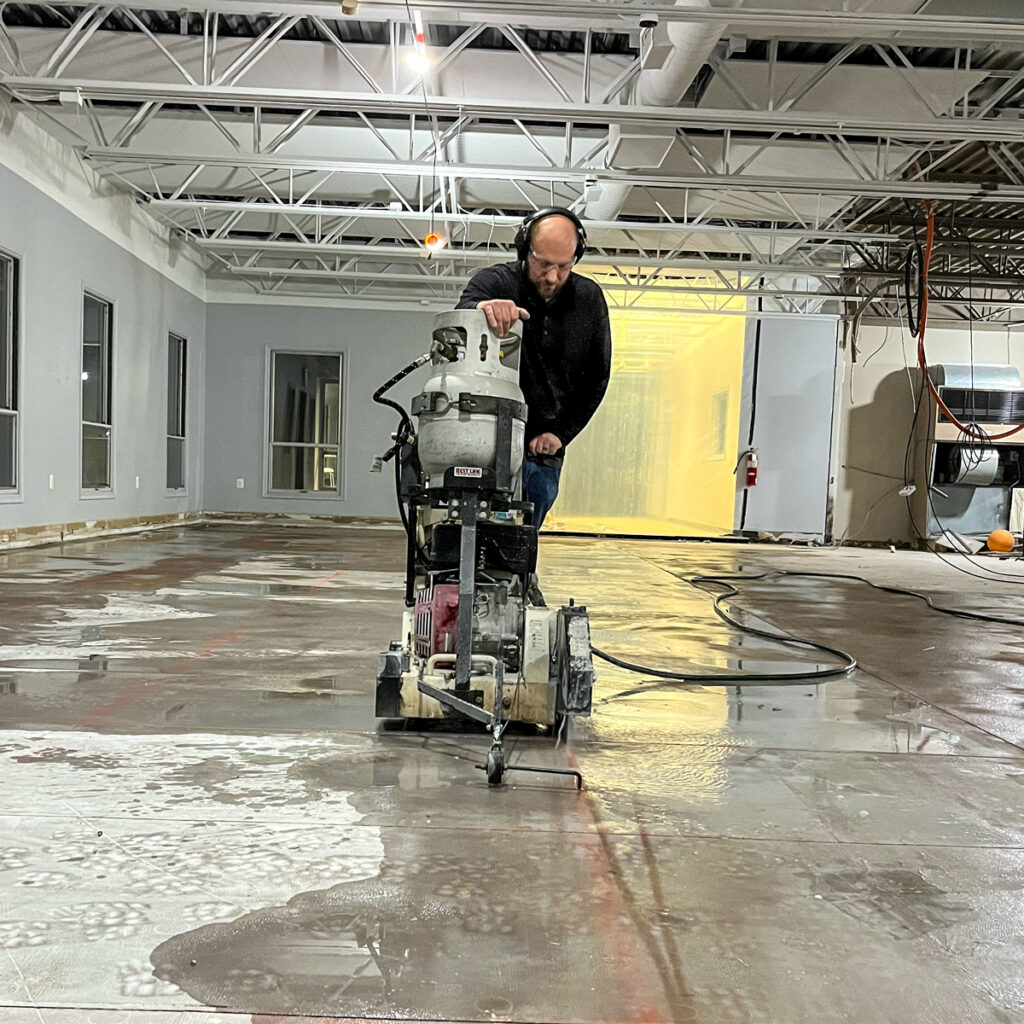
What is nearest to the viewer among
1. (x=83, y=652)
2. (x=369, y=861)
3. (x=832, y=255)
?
(x=369, y=861)

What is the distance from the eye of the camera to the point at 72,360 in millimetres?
9086

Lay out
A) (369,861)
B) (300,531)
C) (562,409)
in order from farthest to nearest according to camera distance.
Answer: (300,531) < (562,409) < (369,861)

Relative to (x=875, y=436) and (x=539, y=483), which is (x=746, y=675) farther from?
(x=875, y=436)

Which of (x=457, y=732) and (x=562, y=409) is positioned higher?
(x=562, y=409)

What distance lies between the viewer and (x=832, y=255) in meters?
12.9

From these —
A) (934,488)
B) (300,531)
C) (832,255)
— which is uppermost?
(832,255)

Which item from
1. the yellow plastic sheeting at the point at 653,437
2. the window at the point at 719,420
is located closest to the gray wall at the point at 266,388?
the yellow plastic sheeting at the point at 653,437

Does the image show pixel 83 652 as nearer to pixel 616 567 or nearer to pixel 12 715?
pixel 12 715

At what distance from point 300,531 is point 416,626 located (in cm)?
994

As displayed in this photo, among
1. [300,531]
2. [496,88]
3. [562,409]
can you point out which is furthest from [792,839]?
[300,531]

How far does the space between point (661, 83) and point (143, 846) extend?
21.2 feet

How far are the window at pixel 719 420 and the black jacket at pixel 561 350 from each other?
1136 centimetres

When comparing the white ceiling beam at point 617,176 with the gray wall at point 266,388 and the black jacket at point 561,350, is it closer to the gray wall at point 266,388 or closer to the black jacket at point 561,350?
the gray wall at point 266,388

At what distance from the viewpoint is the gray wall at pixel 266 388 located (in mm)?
13617
